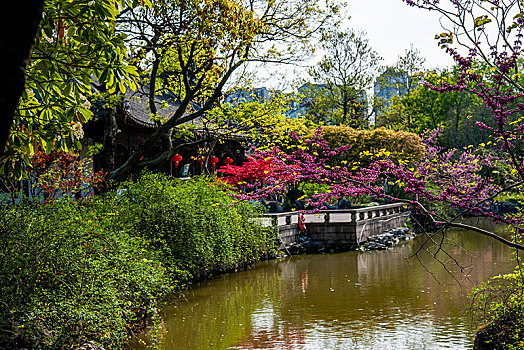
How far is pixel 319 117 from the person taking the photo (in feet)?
103

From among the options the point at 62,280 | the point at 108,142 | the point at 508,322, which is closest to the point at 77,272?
the point at 62,280

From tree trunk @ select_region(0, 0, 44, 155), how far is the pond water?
5084 millimetres

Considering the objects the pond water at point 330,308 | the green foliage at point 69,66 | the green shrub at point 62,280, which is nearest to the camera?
the green foliage at point 69,66

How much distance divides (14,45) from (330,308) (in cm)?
855

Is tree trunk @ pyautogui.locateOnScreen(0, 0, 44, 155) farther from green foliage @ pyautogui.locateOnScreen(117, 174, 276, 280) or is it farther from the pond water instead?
green foliage @ pyautogui.locateOnScreen(117, 174, 276, 280)

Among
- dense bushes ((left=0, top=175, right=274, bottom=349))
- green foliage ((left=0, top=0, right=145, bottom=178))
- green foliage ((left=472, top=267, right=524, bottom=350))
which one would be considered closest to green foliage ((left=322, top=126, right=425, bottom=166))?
dense bushes ((left=0, top=175, right=274, bottom=349))

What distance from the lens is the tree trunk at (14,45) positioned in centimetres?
125

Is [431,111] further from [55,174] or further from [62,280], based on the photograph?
[62,280]

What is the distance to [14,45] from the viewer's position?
1.28 m

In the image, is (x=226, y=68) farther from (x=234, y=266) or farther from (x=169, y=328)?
(x=169, y=328)

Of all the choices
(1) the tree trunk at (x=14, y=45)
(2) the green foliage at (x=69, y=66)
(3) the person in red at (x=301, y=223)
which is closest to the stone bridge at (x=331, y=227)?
(3) the person in red at (x=301, y=223)

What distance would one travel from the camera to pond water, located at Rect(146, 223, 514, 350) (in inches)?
283

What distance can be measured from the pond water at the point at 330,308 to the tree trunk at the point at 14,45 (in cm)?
508

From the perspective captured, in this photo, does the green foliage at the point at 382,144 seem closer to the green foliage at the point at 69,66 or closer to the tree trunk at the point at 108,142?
the tree trunk at the point at 108,142
